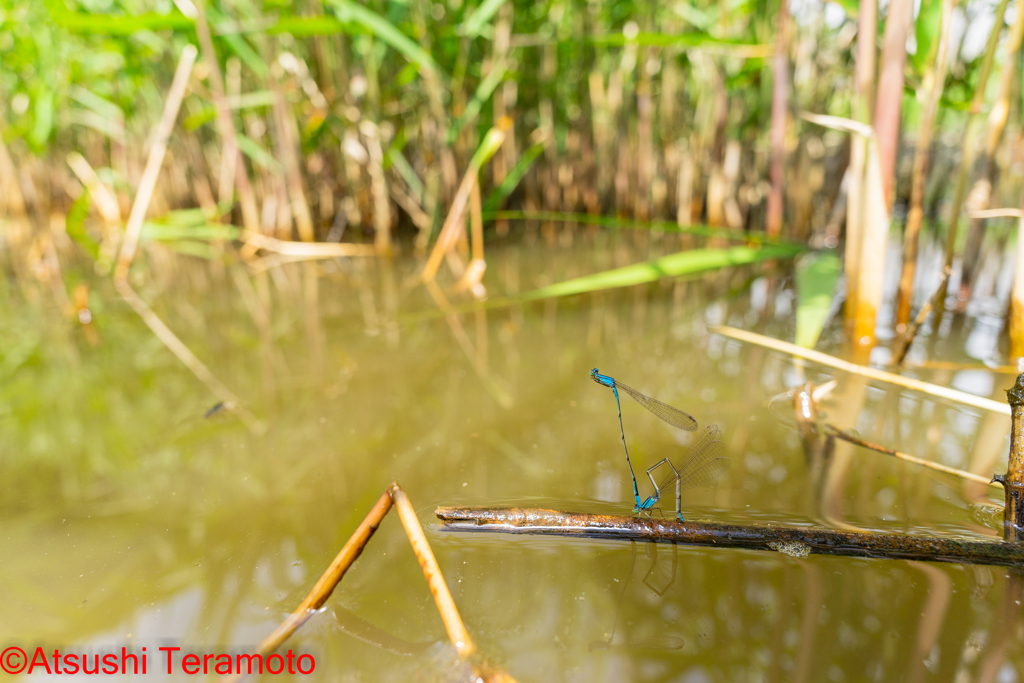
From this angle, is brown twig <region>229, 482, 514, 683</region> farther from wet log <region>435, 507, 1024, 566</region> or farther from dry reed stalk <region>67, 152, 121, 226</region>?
dry reed stalk <region>67, 152, 121, 226</region>

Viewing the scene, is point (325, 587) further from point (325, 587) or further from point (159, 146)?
point (159, 146)

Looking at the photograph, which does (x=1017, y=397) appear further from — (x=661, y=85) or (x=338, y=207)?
(x=338, y=207)

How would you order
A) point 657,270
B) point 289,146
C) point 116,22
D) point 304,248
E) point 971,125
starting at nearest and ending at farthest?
point 971,125, point 657,270, point 116,22, point 289,146, point 304,248

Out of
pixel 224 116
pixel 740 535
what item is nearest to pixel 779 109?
pixel 740 535

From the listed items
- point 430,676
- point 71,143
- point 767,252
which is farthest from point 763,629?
point 71,143

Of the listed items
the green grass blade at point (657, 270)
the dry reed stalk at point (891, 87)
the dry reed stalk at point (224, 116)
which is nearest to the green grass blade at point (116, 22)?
the dry reed stalk at point (224, 116)

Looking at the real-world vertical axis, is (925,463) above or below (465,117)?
below

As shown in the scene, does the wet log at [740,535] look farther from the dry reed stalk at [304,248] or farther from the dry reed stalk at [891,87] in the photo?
the dry reed stalk at [304,248]
